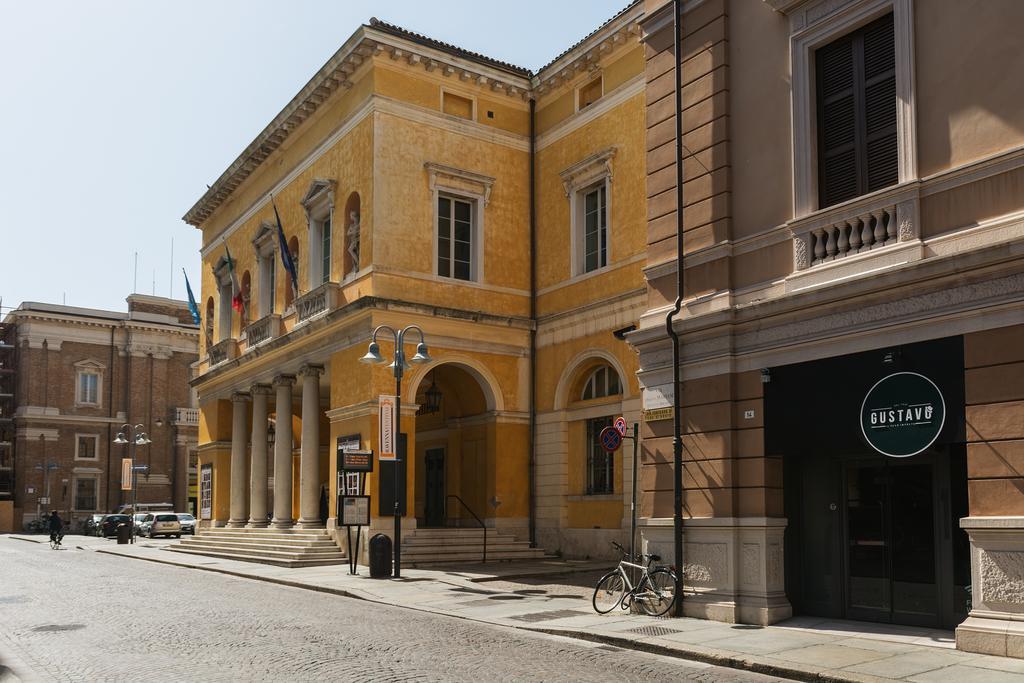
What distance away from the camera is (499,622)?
14.9 meters

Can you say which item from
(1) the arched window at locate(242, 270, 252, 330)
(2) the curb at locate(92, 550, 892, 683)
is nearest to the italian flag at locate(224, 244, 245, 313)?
(1) the arched window at locate(242, 270, 252, 330)

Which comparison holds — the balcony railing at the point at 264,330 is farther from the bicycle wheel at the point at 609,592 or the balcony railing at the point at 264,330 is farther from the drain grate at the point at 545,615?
the bicycle wheel at the point at 609,592

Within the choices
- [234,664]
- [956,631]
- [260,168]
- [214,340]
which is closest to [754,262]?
[956,631]

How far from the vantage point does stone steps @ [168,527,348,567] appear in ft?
85.5

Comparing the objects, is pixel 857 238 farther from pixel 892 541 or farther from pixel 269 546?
pixel 269 546

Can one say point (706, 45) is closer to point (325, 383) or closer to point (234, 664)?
point (234, 664)

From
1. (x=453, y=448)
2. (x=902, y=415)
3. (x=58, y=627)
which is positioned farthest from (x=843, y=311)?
(x=453, y=448)

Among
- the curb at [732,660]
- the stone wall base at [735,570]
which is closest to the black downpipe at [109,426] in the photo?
the stone wall base at [735,570]

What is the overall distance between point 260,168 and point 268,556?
13.4 meters

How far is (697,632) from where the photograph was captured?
12938 millimetres

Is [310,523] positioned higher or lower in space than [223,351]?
lower

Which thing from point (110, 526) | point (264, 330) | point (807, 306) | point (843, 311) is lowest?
point (110, 526)

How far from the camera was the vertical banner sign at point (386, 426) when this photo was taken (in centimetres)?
2450

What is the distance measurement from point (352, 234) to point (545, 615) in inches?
592
